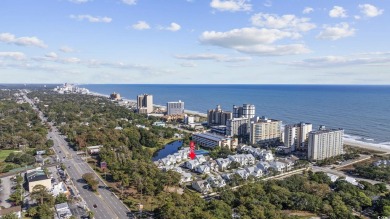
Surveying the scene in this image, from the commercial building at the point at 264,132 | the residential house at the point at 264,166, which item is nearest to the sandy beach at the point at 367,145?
the commercial building at the point at 264,132

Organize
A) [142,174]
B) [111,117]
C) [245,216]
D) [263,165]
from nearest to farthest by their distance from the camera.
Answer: [245,216] → [142,174] → [263,165] → [111,117]

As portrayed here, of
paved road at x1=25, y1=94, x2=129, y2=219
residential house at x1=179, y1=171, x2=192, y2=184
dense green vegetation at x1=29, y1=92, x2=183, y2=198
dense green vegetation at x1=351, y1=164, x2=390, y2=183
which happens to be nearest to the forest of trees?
dense green vegetation at x1=29, y1=92, x2=183, y2=198

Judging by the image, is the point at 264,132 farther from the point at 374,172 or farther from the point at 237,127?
the point at 374,172

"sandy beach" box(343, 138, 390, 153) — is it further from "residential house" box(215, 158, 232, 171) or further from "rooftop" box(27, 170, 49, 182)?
"rooftop" box(27, 170, 49, 182)

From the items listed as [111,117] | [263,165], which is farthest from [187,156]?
[111,117]

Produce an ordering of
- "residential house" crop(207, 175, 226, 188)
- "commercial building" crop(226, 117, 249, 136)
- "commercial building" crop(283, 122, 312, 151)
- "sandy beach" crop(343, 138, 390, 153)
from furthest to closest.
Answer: "commercial building" crop(226, 117, 249, 136), "sandy beach" crop(343, 138, 390, 153), "commercial building" crop(283, 122, 312, 151), "residential house" crop(207, 175, 226, 188)

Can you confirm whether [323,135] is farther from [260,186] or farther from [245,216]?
[245,216]
